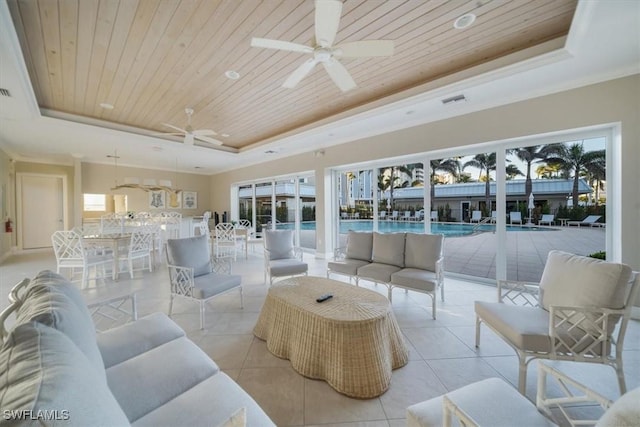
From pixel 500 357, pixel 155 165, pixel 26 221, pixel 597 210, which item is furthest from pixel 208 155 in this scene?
pixel 597 210

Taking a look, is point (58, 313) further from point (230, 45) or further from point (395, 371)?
point (230, 45)

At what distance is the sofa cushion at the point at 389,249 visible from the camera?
3613mm

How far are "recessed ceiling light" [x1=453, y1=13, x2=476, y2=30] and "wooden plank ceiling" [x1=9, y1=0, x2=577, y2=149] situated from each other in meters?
0.05

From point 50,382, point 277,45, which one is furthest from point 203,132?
point 50,382

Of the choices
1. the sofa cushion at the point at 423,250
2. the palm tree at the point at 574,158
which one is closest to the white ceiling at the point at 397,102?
the palm tree at the point at 574,158

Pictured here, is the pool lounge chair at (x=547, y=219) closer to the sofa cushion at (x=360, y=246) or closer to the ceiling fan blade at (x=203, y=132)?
the sofa cushion at (x=360, y=246)

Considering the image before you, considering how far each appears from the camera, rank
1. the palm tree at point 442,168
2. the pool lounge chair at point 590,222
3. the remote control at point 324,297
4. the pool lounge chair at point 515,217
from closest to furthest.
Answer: the remote control at point 324,297 → the pool lounge chair at point 590,222 → the pool lounge chair at point 515,217 → the palm tree at point 442,168

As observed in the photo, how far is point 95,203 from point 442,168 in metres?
11.6

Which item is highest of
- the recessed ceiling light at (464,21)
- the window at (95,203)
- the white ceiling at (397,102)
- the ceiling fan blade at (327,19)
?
the recessed ceiling light at (464,21)

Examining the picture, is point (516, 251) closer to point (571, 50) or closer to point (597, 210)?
point (597, 210)

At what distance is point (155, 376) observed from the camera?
1267mm

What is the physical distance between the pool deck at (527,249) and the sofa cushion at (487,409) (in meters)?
3.48

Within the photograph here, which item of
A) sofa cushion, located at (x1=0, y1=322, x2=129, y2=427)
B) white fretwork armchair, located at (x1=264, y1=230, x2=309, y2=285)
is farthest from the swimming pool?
sofa cushion, located at (x1=0, y1=322, x2=129, y2=427)

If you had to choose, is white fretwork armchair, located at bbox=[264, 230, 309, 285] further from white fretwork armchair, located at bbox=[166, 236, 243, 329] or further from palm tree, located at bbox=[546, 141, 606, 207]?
palm tree, located at bbox=[546, 141, 606, 207]
